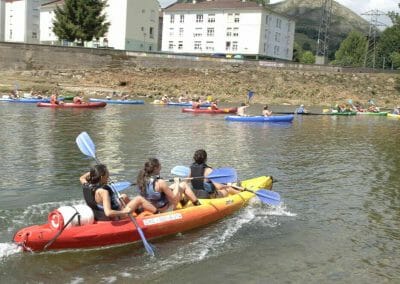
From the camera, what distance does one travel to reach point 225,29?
79312 millimetres

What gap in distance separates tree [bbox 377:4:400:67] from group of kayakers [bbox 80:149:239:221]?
71363 millimetres

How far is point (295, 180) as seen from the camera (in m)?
14.3

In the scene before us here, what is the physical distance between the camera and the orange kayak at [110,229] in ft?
25.7

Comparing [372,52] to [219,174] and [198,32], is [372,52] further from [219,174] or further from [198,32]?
[219,174]

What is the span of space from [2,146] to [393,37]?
256 ft

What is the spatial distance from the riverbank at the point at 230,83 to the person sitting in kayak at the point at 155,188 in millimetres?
39831

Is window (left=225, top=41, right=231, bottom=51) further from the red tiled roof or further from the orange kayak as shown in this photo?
the orange kayak

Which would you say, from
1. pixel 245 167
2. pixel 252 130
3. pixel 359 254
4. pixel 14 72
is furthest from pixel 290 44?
pixel 359 254

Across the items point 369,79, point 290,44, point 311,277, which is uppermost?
point 290,44

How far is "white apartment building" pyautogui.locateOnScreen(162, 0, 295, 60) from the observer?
3061 inches

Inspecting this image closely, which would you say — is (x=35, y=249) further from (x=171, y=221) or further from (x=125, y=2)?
(x=125, y=2)

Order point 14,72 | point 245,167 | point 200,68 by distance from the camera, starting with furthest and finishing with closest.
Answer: point 200,68 → point 14,72 → point 245,167

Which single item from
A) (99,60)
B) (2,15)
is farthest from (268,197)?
(2,15)

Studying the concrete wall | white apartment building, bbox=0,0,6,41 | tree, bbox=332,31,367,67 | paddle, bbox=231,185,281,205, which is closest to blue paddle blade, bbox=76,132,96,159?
paddle, bbox=231,185,281,205
